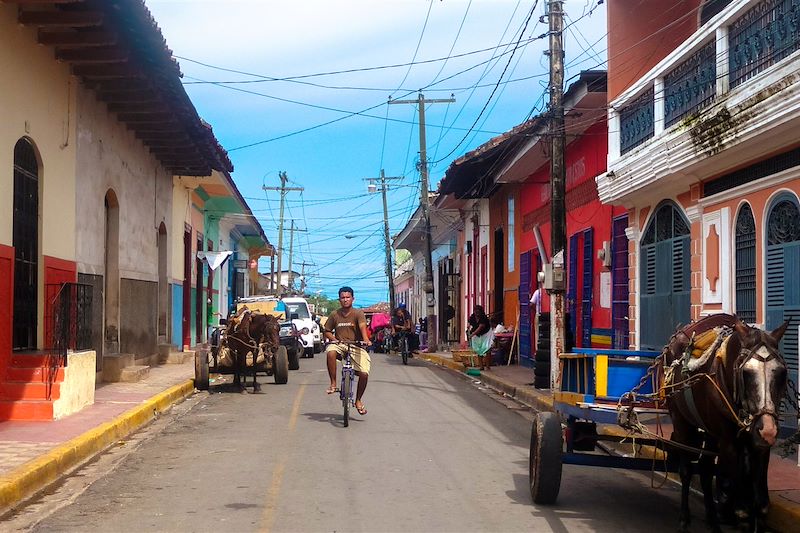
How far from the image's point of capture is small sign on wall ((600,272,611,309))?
17828 mm

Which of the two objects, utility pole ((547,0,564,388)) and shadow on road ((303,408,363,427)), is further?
utility pole ((547,0,564,388))

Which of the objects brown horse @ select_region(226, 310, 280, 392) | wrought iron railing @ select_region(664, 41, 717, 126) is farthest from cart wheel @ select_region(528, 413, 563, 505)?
brown horse @ select_region(226, 310, 280, 392)

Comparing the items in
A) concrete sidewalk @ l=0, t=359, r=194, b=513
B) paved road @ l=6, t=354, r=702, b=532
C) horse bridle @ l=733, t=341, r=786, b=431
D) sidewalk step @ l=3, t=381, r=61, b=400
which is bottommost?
paved road @ l=6, t=354, r=702, b=532

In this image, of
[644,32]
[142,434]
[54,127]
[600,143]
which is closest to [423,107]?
[600,143]

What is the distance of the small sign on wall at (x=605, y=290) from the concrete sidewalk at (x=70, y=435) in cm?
808

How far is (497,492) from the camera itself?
8094 millimetres

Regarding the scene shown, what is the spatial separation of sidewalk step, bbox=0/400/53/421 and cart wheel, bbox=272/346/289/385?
668 centimetres

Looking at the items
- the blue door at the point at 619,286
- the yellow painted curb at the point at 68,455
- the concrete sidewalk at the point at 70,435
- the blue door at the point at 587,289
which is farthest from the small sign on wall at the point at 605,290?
the yellow painted curb at the point at 68,455

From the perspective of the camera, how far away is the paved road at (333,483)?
22.8 feet

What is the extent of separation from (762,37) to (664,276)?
4.65 meters

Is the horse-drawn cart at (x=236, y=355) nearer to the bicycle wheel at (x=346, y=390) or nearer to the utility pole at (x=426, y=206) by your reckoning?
the bicycle wheel at (x=346, y=390)

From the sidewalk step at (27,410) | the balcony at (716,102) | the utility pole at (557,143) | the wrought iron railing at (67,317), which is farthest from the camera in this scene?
the utility pole at (557,143)

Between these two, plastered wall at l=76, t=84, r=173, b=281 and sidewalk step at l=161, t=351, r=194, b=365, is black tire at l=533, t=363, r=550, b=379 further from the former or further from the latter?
sidewalk step at l=161, t=351, r=194, b=365

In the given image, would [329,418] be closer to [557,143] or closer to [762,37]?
[557,143]
